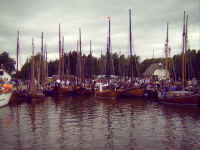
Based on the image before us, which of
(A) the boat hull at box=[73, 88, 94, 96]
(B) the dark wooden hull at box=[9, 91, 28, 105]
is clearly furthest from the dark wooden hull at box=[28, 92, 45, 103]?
(A) the boat hull at box=[73, 88, 94, 96]

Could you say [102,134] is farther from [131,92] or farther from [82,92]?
[82,92]

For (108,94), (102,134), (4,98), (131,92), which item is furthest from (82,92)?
(102,134)

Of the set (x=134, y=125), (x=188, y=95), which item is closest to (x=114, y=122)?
(x=134, y=125)

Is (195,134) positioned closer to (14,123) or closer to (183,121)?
(183,121)

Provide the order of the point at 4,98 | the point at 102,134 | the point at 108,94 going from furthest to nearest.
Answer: the point at 108,94, the point at 4,98, the point at 102,134

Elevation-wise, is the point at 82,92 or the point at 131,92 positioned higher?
the point at 131,92

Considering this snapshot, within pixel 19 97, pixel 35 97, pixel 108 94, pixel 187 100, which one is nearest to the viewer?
pixel 187 100

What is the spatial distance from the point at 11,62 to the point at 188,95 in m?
92.9


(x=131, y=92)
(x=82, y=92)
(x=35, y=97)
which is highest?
(x=131, y=92)

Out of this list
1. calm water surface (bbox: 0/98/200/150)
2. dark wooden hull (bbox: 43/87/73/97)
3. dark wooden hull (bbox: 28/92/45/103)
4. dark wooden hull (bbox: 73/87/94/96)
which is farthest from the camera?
dark wooden hull (bbox: 73/87/94/96)

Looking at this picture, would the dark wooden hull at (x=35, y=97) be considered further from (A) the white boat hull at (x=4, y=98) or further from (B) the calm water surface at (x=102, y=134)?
(B) the calm water surface at (x=102, y=134)

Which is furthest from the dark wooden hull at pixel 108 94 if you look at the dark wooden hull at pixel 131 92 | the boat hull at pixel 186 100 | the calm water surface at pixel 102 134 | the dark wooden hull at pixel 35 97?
the calm water surface at pixel 102 134

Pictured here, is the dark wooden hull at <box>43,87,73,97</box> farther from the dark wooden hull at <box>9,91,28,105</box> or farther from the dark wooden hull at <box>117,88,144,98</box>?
the dark wooden hull at <box>117,88,144,98</box>

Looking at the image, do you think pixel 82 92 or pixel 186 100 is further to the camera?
pixel 82 92
